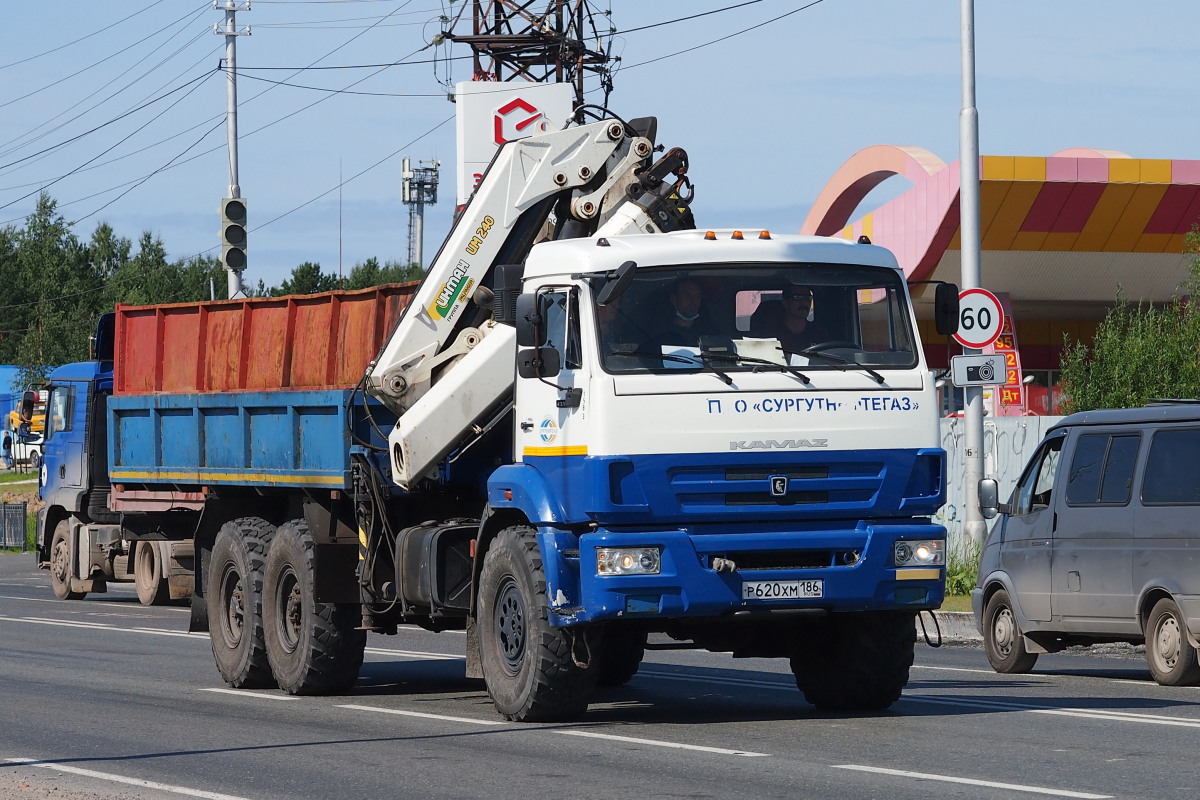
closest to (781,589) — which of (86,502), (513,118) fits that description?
(86,502)

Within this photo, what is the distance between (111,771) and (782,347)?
4220 millimetres

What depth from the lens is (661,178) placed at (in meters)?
12.3

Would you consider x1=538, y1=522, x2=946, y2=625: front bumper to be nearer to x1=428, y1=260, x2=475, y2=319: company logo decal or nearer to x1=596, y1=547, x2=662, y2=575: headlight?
x1=596, y1=547, x2=662, y2=575: headlight

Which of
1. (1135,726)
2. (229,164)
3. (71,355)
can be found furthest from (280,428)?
(71,355)

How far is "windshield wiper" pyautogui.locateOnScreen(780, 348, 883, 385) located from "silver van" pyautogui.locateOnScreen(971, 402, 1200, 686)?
12.5 ft

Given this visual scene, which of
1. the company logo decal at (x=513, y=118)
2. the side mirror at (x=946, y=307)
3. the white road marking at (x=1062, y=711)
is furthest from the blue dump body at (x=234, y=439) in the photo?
the company logo decal at (x=513, y=118)

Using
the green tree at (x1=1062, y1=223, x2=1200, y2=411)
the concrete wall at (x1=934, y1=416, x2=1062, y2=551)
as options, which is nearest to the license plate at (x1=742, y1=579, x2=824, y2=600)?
the concrete wall at (x1=934, y1=416, x2=1062, y2=551)

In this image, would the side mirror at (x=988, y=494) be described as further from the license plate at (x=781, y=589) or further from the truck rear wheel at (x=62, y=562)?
the truck rear wheel at (x=62, y=562)

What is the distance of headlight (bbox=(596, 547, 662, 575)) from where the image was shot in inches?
397

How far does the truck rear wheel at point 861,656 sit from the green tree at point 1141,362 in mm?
23039

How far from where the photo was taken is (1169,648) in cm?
1348

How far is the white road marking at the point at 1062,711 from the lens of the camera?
35.6ft

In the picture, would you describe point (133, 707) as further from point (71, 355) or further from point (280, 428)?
point (71, 355)

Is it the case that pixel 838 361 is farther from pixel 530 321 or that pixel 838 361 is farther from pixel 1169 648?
pixel 1169 648
